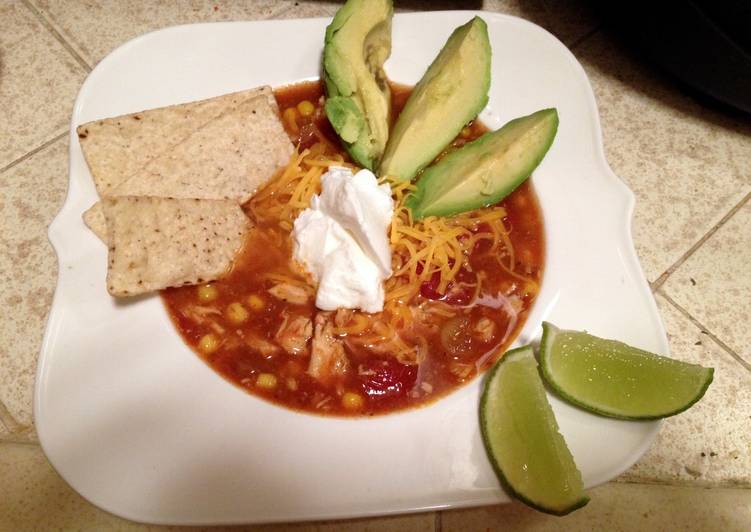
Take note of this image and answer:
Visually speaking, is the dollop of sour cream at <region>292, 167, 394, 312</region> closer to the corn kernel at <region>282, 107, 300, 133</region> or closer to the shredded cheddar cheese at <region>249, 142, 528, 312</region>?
the shredded cheddar cheese at <region>249, 142, 528, 312</region>

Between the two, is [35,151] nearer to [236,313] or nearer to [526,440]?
[236,313]

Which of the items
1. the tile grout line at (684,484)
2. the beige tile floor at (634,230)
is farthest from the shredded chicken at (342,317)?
the tile grout line at (684,484)

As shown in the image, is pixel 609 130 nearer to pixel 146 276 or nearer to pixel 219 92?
pixel 219 92

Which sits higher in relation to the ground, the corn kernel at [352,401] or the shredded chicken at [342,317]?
the shredded chicken at [342,317]

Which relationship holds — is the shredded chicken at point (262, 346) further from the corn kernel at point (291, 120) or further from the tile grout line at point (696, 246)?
the tile grout line at point (696, 246)

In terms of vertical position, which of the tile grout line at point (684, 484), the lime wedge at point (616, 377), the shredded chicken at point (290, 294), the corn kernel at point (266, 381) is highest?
the shredded chicken at point (290, 294)

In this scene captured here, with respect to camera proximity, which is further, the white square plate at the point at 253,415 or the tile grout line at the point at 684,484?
the tile grout line at the point at 684,484

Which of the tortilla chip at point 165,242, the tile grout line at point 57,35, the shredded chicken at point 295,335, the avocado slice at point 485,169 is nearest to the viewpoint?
the tortilla chip at point 165,242

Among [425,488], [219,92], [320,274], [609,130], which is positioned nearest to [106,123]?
[219,92]
